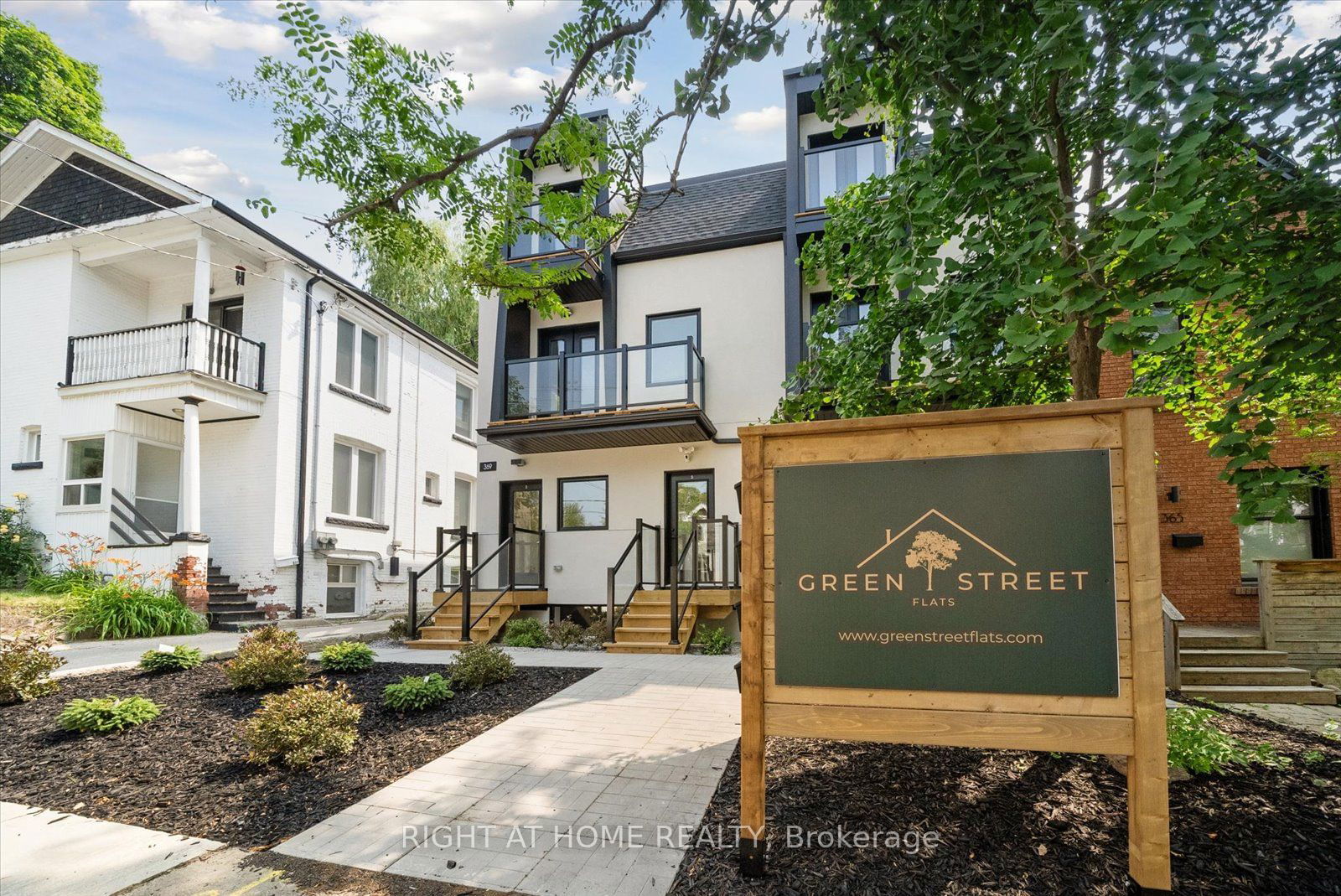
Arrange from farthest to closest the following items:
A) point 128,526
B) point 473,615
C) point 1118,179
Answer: point 128,526, point 473,615, point 1118,179

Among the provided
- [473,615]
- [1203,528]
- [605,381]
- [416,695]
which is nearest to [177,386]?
[473,615]

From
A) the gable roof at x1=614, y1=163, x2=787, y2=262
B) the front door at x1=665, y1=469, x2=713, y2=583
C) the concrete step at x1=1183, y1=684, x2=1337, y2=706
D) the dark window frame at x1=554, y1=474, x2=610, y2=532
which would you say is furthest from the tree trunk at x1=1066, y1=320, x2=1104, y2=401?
the dark window frame at x1=554, y1=474, x2=610, y2=532

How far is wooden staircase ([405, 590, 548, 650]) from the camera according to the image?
31.2 ft

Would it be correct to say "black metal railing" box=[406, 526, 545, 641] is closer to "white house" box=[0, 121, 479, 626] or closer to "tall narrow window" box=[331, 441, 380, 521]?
"white house" box=[0, 121, 479, 626]

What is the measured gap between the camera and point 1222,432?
3.07m

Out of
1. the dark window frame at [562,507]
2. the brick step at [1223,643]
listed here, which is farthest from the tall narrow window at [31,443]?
the brick step at [1223,643]

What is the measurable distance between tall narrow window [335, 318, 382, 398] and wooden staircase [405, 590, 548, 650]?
6.61 m

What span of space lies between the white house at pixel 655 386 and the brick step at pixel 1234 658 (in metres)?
5.66

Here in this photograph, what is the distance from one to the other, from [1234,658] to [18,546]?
Result: 61.1 feet

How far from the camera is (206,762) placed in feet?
14.9

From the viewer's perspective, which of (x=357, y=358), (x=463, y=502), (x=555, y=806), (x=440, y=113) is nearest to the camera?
(x=555, y=806)

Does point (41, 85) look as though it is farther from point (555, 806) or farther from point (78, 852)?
point (555, 806)

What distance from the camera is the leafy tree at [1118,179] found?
2.82 m

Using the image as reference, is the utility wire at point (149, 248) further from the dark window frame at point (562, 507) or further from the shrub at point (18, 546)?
the dark window frame at point (562, 507)
